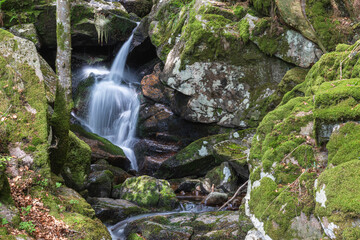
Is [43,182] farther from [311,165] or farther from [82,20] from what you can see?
[82,20]

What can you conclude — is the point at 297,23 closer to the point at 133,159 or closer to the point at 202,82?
the point at 202,82

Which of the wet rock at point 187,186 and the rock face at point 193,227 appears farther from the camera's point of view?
the wet rock at point 187,186

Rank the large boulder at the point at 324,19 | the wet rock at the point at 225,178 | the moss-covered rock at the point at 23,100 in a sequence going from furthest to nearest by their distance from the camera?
the wet rock at the point at 225,178, the large boulder at the point at 324,19, the moss-covered rock at the point at 23,100

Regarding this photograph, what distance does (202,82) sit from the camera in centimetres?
1143

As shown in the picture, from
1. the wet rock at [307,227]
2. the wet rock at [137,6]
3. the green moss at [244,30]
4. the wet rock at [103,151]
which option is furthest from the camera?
the wet rock at [137,6]

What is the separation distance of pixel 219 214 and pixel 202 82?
19.1ft

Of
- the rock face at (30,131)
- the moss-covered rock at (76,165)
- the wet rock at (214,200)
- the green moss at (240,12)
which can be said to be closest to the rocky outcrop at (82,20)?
the green moss at (240,12)

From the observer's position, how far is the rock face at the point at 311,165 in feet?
10.1

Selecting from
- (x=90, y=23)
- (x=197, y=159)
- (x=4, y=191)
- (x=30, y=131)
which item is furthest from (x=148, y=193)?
(x=90, y=23)

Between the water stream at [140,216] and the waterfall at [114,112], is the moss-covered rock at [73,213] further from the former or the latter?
the waterfall at [114,112]

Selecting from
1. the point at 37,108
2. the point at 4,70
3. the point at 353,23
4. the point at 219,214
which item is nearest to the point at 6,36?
the point at 4,70

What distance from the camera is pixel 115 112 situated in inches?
584

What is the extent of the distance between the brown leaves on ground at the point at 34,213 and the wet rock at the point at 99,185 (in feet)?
10.8

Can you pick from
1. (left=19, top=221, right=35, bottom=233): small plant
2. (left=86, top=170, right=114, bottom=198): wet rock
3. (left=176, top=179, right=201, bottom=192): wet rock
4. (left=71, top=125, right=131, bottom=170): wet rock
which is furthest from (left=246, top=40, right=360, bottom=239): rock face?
(left=71, top=125, right=131, bottom=170): wet rock
